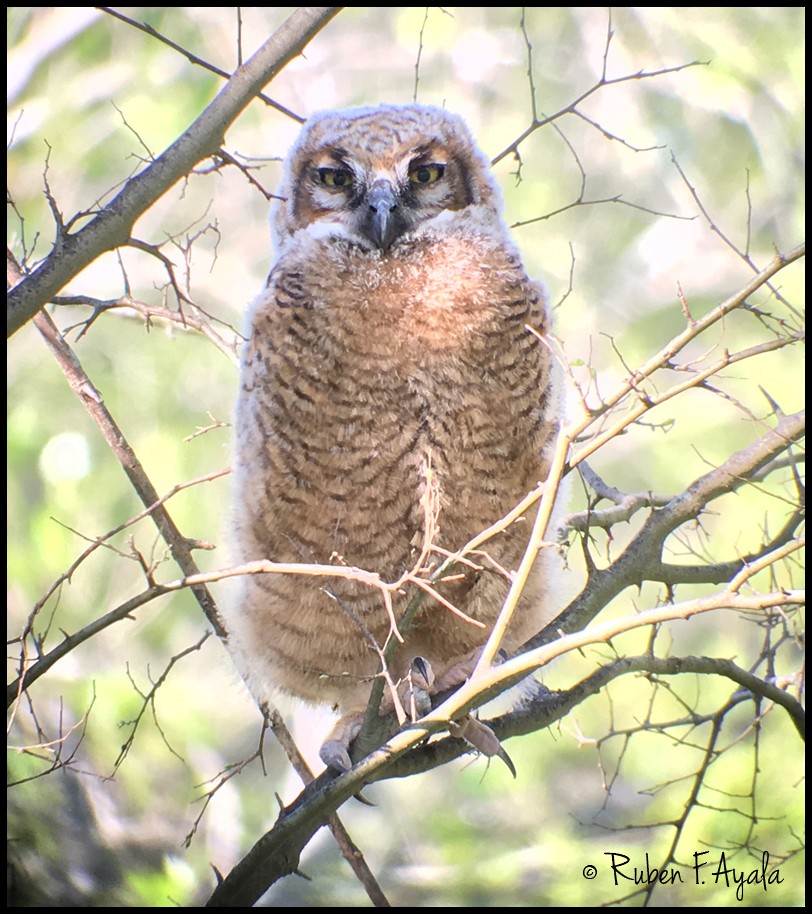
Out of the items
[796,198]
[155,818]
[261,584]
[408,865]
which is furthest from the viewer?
[796,198]

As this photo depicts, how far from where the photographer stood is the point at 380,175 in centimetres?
177

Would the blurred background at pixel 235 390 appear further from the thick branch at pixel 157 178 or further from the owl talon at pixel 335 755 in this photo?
the thick branch at pixel 157 178

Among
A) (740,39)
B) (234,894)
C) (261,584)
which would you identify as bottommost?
(234,894)

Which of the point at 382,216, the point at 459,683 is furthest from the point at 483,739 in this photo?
the point at 382,216

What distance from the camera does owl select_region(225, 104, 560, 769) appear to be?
1669 millimetres

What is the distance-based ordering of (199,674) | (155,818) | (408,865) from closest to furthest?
(155,818) → (408,865) → (199,674)

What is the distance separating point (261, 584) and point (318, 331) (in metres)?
0.48

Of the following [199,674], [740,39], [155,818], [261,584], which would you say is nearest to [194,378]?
[199,674]

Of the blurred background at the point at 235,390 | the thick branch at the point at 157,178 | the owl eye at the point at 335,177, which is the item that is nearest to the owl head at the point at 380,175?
the owl eye at the point at 335,177

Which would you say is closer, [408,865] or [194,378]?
[408,865]

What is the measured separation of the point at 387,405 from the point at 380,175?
43 centimetres

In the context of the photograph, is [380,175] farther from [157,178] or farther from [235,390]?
[235,390]

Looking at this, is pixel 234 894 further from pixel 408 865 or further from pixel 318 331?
pixel 408 865

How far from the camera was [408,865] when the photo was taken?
8.30 ft
